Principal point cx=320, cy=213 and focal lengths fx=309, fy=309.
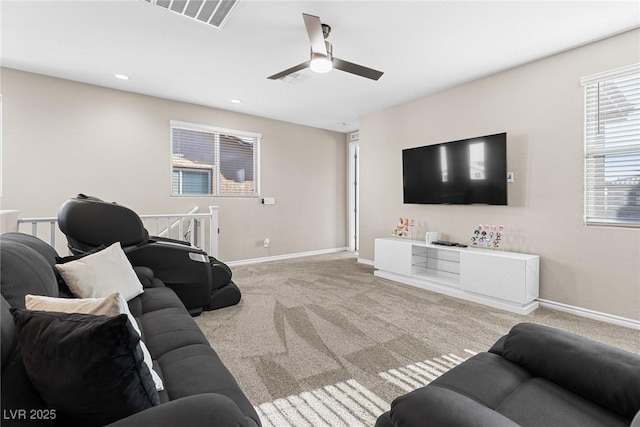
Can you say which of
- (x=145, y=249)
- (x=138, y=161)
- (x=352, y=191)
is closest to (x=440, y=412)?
(x=145, y=249)

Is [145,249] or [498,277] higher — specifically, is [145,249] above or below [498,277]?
above

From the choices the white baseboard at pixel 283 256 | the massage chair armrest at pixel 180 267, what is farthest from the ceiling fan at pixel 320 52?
the white baseboard at pixel 283 256

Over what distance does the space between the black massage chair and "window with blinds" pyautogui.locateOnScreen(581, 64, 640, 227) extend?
375 centimetres

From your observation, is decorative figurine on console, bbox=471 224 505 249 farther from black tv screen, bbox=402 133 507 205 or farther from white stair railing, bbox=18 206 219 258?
white stair railing, bbox=18 206 219 258

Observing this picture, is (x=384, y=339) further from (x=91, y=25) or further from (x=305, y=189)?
(x=305, y=189)

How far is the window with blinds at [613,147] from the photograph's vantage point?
2.79 m

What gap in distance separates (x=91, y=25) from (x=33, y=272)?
2.48m

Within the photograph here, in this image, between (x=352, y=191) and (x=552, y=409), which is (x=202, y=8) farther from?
(x=352, y=191)

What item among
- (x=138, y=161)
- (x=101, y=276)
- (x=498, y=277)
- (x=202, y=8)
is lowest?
(x=498, y=277)

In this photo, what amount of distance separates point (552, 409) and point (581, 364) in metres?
0.22

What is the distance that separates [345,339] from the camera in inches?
97.3

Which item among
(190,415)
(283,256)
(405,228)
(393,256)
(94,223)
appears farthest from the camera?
(283,256)

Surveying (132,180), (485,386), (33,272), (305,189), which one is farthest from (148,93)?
(485,386)

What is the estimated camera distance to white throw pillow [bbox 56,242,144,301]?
1.77 m
